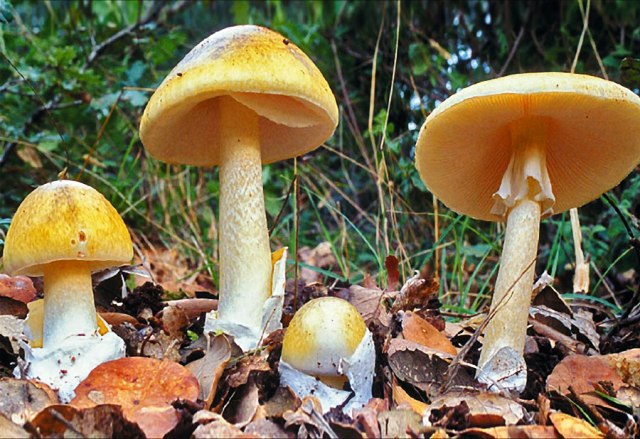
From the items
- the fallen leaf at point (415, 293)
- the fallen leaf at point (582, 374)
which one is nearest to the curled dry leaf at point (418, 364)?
the fallen leaf at point (582, 374)

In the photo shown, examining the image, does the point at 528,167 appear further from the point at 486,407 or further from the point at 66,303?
the point at 66,303

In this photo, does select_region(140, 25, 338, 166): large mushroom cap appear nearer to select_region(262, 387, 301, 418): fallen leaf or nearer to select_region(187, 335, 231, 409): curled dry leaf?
Answer: select_region(187, 335, 231, 409): curled dry leaf

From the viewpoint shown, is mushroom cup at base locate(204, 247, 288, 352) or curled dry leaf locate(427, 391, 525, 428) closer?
curled dry leaf locate(427, 391, 525, 428)

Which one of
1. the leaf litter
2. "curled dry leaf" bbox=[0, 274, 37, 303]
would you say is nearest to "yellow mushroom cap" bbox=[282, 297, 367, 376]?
the leaf litter

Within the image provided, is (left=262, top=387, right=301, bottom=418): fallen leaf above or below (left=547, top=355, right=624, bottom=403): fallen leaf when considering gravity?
above

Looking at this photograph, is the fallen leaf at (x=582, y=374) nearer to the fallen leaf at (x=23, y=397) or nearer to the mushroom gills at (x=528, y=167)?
the mushroom gills at (x=528, y=167)

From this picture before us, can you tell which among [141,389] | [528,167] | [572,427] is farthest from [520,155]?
[141,389]
